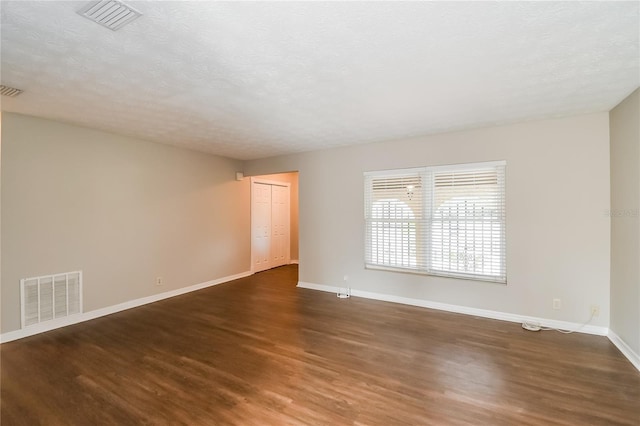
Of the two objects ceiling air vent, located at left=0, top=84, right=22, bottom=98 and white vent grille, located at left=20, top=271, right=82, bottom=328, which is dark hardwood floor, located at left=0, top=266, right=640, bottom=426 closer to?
white vent grille, located at left=20, top=271, right=82, bottom=328

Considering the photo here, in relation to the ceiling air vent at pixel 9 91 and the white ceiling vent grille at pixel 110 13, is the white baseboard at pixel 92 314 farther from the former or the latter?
the white ceiling vent grille at pixel 110 13

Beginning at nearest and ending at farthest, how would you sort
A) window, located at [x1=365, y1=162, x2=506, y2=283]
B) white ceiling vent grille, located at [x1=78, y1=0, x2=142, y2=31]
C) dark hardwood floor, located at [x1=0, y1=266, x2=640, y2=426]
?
1. white ceiling vent grille, located at [x1=78, y1=0, x2=142, y2=31]
2. dark hardwood floor, located at [x1=0, y1=266, x2=640, y2=426]
3. window, located at [x1=365, y1=162, x2=506, y2=283]

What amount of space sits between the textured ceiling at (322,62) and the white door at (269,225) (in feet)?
10.5

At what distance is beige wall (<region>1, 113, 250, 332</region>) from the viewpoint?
3268mm

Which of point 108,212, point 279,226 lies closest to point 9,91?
point 108,212

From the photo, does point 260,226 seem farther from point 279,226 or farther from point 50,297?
point 50,297

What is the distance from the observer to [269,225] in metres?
7.00

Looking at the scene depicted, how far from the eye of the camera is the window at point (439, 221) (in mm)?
3764

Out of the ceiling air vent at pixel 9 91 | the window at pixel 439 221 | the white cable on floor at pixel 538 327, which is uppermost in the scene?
the ceiling air vent at pixel 9 91

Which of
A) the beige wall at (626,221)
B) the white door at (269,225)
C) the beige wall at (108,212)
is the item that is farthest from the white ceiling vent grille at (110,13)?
the white door at (269,225)

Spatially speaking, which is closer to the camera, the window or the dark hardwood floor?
the dark hardwood floor

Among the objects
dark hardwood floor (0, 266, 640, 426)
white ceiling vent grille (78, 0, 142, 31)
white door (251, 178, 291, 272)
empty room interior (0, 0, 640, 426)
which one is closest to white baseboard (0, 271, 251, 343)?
empty room interior (0, 0, 640, 426)

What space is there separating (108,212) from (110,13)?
3283 millimetres

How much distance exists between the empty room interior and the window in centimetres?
3
